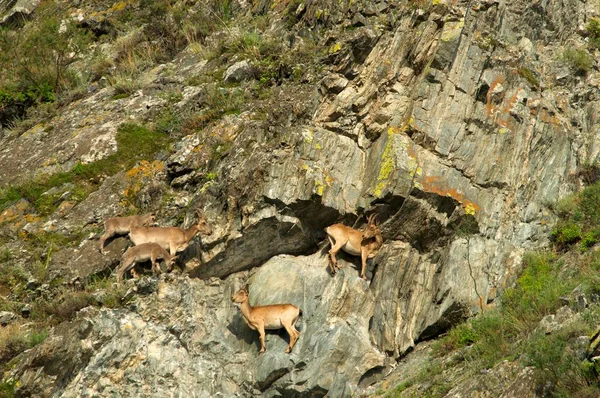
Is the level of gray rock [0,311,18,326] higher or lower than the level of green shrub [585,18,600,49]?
higher

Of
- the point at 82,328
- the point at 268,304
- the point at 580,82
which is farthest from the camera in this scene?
the point at 580,82

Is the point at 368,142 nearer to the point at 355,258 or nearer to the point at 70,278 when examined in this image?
the point at 355,258

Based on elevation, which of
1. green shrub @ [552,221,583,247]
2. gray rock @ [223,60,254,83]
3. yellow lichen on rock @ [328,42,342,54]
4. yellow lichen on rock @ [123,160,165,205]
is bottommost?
green shrub @ [552,221,583,247]

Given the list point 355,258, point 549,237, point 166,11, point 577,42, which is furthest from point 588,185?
point 166,11

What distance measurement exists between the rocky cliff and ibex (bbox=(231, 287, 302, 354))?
0.77 feet

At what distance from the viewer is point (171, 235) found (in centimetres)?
1588

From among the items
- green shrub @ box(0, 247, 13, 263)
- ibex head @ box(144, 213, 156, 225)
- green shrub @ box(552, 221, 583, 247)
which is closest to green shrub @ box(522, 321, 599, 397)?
green shrub @ box(552, 221, 583, 247)

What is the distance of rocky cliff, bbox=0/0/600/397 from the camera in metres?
13.9

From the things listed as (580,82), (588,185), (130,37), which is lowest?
(588,185)

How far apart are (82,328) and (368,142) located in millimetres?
7487

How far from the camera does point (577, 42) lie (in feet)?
66.2

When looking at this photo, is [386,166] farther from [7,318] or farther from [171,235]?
[7,318]

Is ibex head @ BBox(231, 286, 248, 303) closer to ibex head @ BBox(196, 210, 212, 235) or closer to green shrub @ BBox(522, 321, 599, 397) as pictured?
ibex head @ BBox(196, 210, 212, 235)

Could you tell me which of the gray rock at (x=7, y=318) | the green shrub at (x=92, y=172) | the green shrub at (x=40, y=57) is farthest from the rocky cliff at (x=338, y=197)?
the green shrub at (x=40, y=57)
